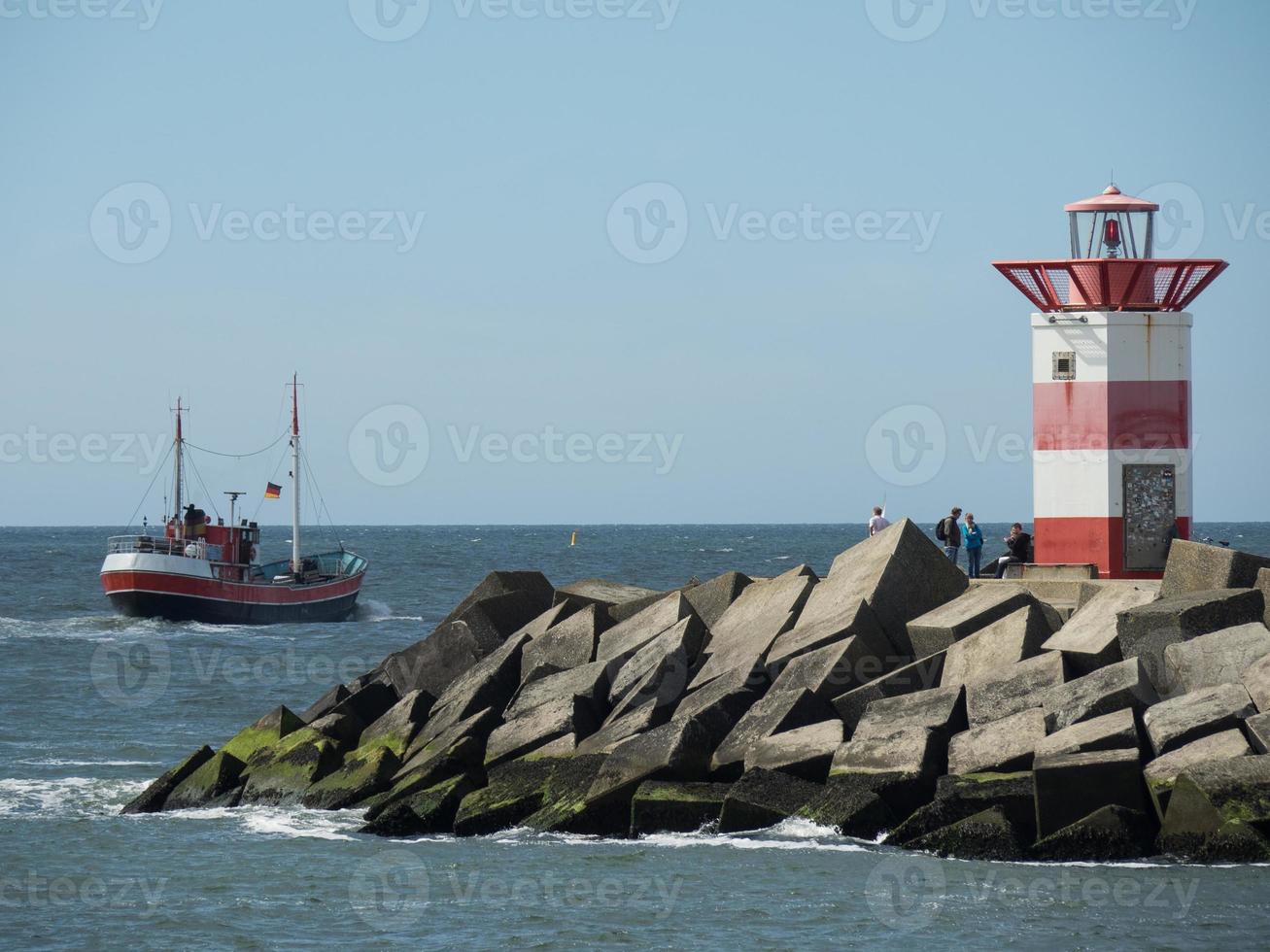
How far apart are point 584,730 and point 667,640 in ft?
4.53

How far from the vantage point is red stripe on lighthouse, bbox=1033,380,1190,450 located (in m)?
17.6

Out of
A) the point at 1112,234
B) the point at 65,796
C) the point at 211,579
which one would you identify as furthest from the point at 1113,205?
the point at 211,579

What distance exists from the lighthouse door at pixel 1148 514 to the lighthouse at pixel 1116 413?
0.04ft

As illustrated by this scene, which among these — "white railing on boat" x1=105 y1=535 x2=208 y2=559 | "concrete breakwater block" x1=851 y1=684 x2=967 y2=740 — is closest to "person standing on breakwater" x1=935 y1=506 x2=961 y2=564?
"concrete breakwater block" x1=851 y1=684 x2=967 y2=740

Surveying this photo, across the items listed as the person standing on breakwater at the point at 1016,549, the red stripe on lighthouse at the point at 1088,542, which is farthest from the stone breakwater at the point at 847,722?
the person standing on breakwater at the point at 1016,549

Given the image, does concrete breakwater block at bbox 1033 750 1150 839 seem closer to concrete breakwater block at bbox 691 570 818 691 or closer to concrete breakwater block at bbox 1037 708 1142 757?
concrete breakwater block at bbox 1037 708 1142 757

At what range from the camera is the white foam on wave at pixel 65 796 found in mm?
15867

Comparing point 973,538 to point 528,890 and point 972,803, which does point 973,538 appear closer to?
point 972,803

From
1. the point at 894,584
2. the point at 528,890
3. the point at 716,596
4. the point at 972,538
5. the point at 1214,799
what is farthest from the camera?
the point at 972,538

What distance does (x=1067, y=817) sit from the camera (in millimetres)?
11539

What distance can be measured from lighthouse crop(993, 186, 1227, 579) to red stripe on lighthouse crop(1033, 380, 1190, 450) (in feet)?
0.04

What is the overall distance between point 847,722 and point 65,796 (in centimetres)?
844

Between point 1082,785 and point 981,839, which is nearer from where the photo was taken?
point 1082,785

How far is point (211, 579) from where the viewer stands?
4322 centimetres
